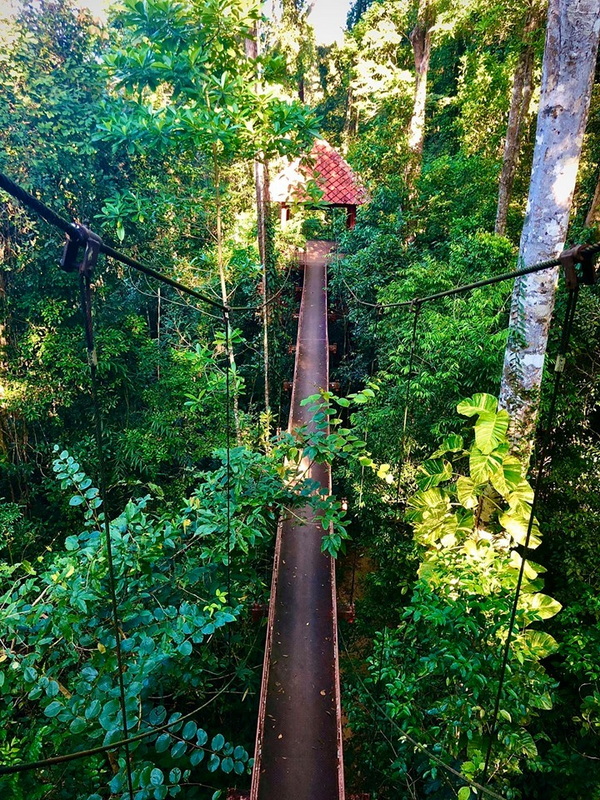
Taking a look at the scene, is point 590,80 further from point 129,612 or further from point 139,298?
point 139,298

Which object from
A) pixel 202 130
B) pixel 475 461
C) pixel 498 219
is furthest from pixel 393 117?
pixel 475 461

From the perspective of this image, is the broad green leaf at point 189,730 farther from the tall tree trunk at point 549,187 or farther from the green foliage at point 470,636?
the tall tree trunk at point 549,187

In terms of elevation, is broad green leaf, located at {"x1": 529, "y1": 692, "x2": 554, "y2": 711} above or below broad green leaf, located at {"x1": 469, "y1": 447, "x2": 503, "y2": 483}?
below

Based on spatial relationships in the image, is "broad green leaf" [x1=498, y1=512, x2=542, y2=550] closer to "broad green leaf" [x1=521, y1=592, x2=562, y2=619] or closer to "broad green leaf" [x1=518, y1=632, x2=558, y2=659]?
"broad green leaf" [x1=521, y1=592, x2=562, y2=619]

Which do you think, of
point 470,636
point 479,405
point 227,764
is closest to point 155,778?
point 227,764

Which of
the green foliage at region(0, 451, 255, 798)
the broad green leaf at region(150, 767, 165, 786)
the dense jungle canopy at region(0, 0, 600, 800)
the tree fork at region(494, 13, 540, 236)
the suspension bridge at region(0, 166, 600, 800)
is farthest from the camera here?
the tree fork at region(494, 13, 540, 236)

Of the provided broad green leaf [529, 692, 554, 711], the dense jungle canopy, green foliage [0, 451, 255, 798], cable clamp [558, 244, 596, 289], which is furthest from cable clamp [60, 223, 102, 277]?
broad green leaf [529, 692, 554, 711]

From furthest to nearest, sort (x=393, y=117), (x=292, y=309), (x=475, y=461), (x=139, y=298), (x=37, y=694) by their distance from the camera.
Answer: (x=292, y=309), (x=393, y=117), (x=139, y=298), (x=475, y=461), (x=37, y=694)

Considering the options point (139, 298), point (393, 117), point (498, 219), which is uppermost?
point (393, 117)
